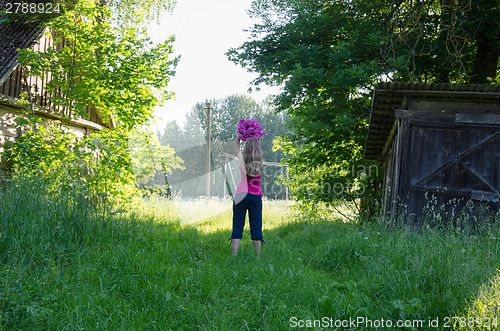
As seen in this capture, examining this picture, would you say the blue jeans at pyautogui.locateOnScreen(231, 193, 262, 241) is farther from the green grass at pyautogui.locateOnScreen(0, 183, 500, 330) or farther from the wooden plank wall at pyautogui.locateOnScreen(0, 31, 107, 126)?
the wooden plank wall at pyautogui.locateOnScreen(0, 31, 107, 126)

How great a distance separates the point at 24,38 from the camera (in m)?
10.0

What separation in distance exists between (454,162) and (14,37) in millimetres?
11874

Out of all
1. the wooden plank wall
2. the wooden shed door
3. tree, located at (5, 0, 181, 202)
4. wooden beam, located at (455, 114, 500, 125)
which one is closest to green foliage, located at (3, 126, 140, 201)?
tree, located at (5, 0, 181, 202)

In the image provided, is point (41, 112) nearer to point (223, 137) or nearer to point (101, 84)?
point (101, 84)

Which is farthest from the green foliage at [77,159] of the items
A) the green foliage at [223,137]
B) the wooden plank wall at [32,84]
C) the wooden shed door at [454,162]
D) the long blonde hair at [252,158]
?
the green foliage at [223,137]

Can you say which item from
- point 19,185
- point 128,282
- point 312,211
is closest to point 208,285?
point 128,282

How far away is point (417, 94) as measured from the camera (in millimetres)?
7266

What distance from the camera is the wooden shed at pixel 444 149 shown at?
7.13 m

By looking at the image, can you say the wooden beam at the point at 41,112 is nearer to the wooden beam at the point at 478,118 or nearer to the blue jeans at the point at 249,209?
the blue jeans at the point at 249,209

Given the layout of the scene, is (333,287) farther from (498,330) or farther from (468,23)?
(468,23)

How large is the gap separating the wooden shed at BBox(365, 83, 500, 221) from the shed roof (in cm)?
2

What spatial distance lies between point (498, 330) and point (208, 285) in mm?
2797

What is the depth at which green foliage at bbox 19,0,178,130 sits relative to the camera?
9227mm

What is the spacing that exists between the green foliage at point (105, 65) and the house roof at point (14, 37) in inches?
16.7
